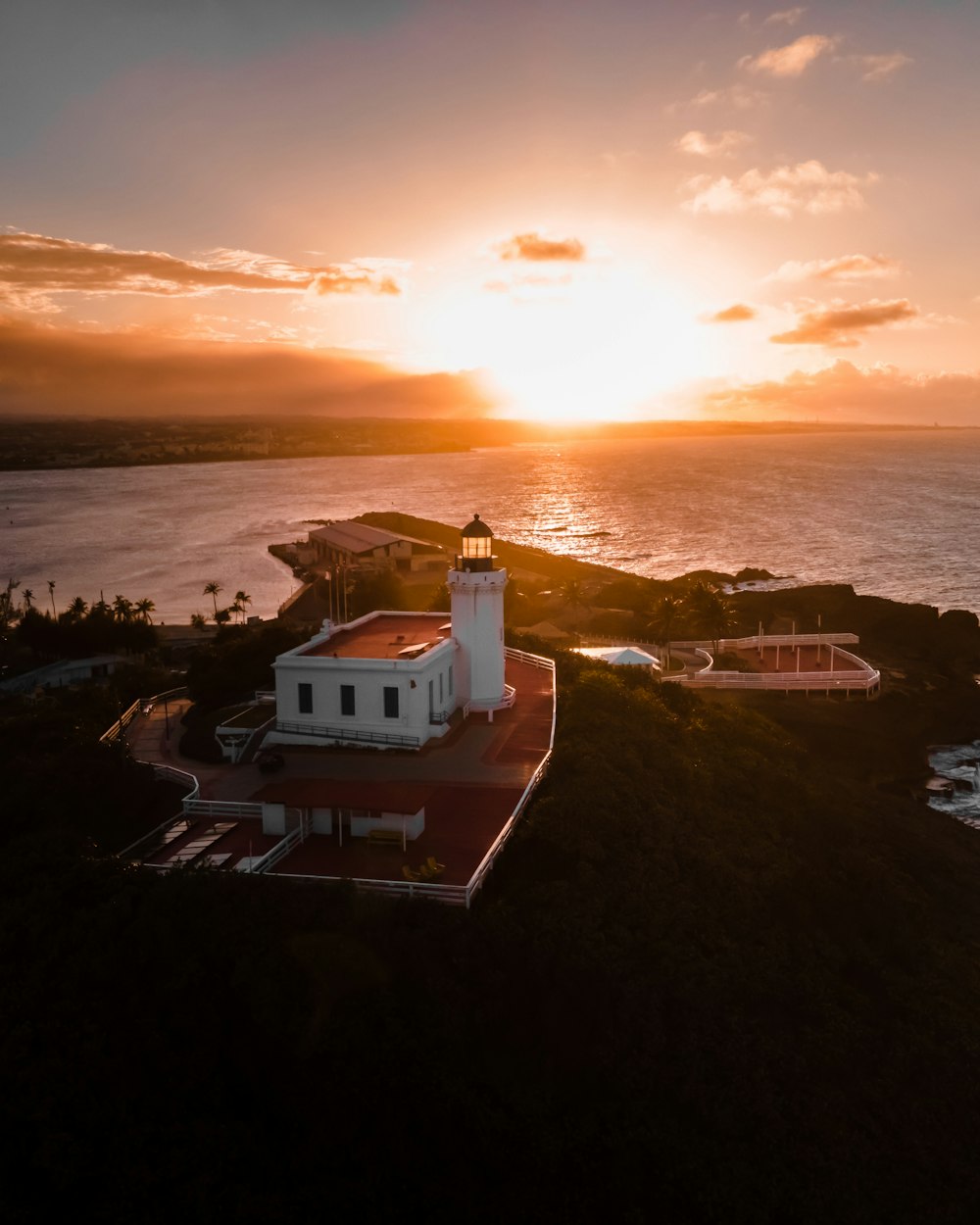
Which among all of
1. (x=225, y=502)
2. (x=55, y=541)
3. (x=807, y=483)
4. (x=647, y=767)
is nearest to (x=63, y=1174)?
(x=647, y=767)

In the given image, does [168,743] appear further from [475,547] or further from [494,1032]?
[494,1032]

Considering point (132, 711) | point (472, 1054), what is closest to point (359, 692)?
point (132, 711)

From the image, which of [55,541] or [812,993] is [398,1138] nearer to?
[812,993]

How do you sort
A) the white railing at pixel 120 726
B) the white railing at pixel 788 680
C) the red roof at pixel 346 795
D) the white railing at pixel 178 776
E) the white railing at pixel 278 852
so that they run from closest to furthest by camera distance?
the white railing at pixel 278 852 → the red roof at pixel 346 795 → the white railing at pixel 178 776 → the white railing at pixel 120 726 → the white railing at pixel 788 680

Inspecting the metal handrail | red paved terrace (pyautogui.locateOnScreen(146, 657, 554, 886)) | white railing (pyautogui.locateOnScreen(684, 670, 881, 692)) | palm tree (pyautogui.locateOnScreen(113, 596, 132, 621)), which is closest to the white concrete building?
the metal handrail

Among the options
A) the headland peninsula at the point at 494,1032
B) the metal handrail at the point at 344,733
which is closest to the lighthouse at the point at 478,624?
the metal handrail at the point at 344,733

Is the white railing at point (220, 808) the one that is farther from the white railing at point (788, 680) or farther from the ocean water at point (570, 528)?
the ocean water at point (570, 528)
